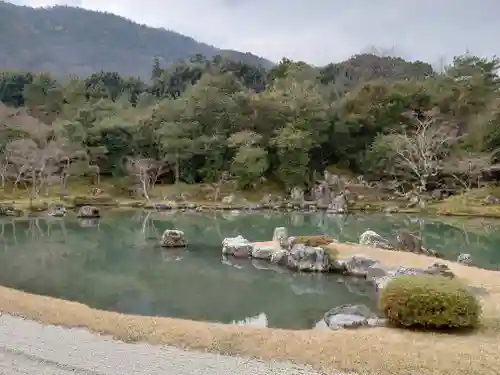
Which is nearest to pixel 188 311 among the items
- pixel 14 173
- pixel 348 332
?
pixel 348 332

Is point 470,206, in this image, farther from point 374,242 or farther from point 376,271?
point 376,271

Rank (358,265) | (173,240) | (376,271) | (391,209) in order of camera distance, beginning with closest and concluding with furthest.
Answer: (376,271), (358,265), (173,240), (391,209)

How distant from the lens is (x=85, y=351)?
22.8 ft

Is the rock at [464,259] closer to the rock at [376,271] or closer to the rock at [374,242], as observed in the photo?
the rock at [374,242]

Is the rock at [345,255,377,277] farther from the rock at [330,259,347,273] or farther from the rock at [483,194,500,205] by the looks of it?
the rock at [483,194,500,205]

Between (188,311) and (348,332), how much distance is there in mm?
3955

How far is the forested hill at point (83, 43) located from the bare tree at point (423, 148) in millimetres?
79918

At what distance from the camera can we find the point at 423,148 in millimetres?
35750

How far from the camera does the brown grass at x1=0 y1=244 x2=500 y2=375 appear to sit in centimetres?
648

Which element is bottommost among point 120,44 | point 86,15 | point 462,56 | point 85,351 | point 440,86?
point 85,351

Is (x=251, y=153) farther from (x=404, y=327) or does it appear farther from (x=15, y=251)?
(x=404, y=327)

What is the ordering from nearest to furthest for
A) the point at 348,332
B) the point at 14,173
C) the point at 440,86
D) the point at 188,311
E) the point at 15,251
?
the point at 348,332
the point at 188,311
the point at 15,251
the point at 14,173
the point at 440,86

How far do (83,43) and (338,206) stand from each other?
12246 cm

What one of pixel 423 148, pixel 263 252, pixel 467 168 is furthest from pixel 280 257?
pixel 467 168
